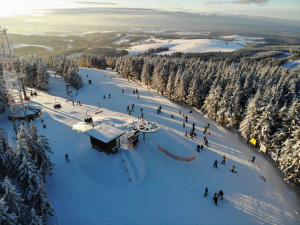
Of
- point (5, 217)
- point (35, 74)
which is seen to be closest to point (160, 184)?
point (5, 217)

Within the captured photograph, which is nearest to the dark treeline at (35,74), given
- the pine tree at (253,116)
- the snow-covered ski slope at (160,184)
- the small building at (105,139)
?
the snow-covered ski slope at (160,184)

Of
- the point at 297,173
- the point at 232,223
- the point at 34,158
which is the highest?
the point at 34,158

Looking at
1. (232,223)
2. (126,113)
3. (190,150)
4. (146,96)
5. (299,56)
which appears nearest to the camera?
(232,223)

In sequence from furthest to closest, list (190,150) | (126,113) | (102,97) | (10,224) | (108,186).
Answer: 1. (102,97)
2. (126,113)
3. (190,150)
4. (108,186)
5. (10,224)

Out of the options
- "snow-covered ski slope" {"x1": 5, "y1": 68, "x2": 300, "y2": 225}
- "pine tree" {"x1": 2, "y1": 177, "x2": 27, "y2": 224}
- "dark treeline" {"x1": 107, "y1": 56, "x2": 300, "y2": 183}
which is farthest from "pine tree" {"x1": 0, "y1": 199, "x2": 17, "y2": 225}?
"dark treeline" {"x1": 107, "y1": 56, "x2": 300, "y2": 183}

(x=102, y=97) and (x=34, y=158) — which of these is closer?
(x=34, y=158)

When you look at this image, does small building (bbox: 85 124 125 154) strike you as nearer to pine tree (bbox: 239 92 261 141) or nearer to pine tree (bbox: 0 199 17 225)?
pine tree (bbox: 0 199 17 225)

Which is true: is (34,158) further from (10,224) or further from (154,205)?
(154,205)

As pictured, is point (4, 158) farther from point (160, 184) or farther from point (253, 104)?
point (253, 104)

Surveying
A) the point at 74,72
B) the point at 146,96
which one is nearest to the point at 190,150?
the point at 146,96
